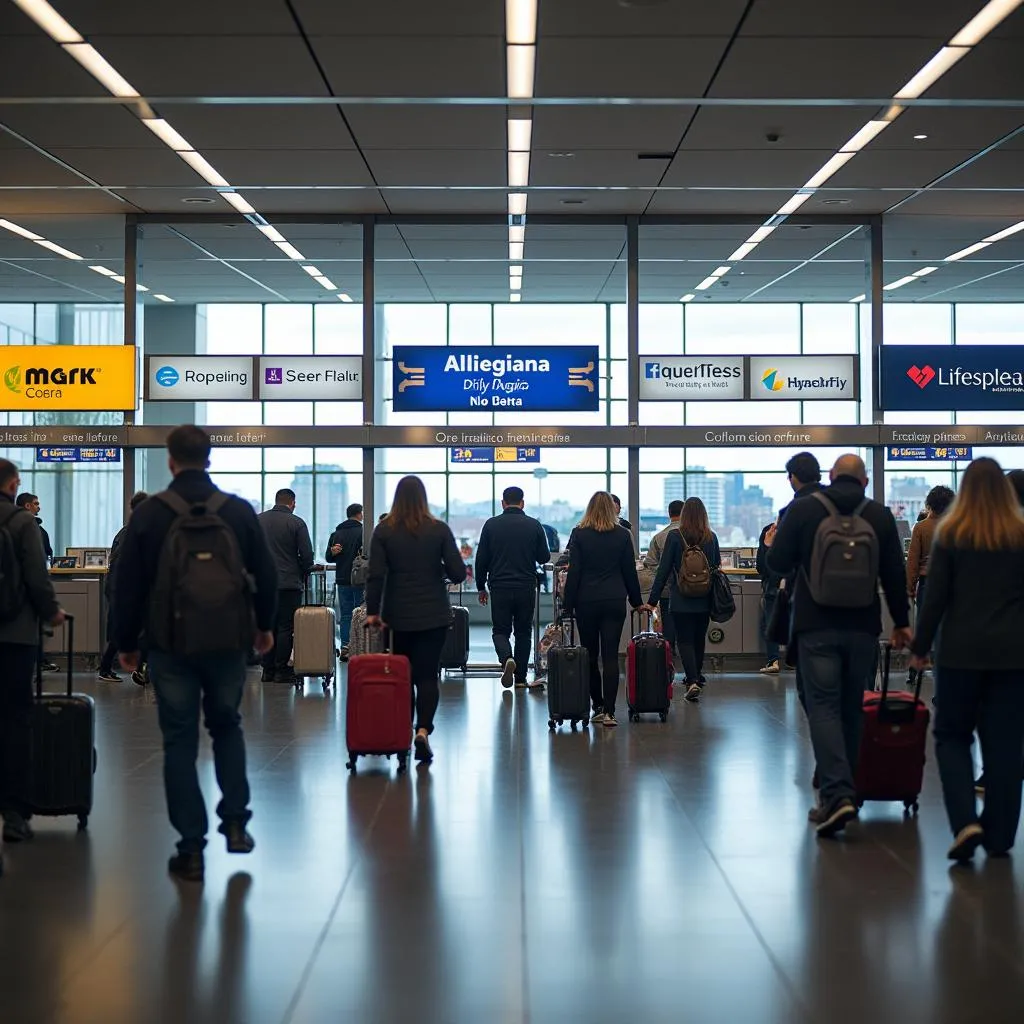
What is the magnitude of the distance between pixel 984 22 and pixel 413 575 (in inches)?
192

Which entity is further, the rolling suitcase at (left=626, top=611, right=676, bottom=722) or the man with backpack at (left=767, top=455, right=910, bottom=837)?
the rolling suitcase at (left=626, top=611, right=676, bottom=722)

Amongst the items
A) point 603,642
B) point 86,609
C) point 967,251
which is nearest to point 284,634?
point 86,609

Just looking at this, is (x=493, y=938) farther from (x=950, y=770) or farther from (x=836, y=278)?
(x=836, y=278)

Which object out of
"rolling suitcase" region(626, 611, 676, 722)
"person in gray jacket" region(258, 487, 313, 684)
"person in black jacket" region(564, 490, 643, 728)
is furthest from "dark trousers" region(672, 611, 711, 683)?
"person in gray jacket" region(258, 487, 313, 684)

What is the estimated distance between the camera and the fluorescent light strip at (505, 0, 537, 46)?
7793mm

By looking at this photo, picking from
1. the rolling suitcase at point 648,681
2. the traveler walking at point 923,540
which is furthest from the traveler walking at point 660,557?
the traveler walking at point 923,540

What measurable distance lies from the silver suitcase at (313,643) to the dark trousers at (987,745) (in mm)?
7007

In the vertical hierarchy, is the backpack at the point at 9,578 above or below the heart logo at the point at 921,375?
below

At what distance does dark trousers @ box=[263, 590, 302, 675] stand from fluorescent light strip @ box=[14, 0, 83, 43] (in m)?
5.31

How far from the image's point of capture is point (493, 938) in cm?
429

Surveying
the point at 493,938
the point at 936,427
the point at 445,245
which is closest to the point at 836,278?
the point at 936,427

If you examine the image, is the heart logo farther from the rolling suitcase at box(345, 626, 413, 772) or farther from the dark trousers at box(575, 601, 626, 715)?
the rolling suitcase at box(345, 626, 413, 772)

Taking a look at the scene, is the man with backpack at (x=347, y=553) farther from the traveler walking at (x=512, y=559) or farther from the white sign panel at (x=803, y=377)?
the white sign panel at (x=803, y=377)

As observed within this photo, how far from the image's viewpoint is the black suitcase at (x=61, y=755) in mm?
5836
